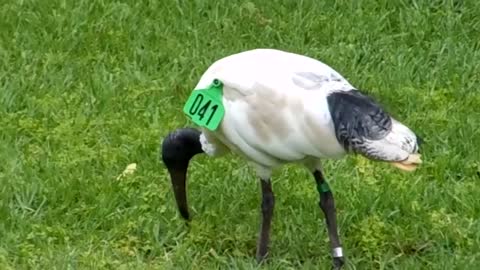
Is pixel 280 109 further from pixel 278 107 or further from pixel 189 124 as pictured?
pixel 189 124

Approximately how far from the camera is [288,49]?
7211 mm

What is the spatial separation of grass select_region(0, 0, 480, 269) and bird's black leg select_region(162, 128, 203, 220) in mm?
201

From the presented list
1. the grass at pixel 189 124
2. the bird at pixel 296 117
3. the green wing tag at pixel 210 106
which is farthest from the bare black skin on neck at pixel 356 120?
the grass at pixel 189 124

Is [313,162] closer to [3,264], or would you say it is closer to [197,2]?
[3,264]

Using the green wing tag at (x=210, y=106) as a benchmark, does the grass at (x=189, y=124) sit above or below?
below

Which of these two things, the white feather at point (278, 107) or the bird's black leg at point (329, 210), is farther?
the bird's black leg at point (329, 210)

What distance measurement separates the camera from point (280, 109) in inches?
176

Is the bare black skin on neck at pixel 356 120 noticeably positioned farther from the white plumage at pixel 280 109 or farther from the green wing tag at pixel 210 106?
the green wing tag at pixel 210 106

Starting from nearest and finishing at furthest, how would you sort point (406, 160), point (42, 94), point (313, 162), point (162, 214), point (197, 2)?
point (406, 160), point (313, 162), point (162, 214), point (42, 94), point (197, 2)

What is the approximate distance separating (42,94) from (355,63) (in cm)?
162

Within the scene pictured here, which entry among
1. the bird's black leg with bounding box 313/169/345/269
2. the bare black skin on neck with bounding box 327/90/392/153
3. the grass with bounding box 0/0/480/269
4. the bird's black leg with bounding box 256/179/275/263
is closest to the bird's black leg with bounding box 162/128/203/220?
the grass with bounding box 0/0/480/269

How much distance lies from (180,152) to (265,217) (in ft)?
1.36

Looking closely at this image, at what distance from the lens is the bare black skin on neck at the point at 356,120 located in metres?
4.36

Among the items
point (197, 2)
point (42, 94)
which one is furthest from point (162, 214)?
point (197, 2)
